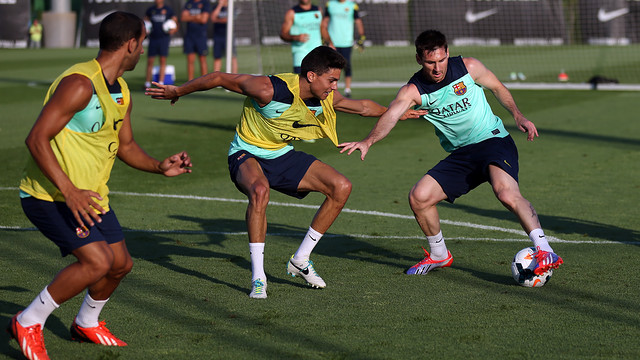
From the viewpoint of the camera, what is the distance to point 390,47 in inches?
1567

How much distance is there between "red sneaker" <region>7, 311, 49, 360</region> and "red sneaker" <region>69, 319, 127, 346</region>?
0.38 metres

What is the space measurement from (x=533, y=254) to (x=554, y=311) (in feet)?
2.15

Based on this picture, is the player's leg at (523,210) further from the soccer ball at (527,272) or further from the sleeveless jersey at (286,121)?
the sleeveless jersey at (286,121)

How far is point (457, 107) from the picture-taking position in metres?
6.89

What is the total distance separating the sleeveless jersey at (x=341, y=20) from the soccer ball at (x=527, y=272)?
41.9ft

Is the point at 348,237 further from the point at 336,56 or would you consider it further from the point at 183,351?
the point at 183,351

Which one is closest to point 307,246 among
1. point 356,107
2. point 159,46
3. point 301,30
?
point 356,107

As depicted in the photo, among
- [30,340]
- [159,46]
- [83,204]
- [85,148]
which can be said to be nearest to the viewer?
[83,204]

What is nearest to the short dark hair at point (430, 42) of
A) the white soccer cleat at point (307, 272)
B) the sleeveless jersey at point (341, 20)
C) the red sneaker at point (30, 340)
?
the white soccer cleat at point (307, 272)

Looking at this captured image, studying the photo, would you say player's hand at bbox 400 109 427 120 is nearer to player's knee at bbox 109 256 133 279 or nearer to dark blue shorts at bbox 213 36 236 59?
player's knee at bbox 109 256 133 279

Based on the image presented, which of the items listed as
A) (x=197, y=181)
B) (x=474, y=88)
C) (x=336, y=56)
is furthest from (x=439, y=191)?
(x=197, y=181)

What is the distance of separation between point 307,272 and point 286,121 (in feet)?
3.82

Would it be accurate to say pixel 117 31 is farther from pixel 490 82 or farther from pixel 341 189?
pixel 490 82

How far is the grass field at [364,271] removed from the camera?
5086 millimetres
